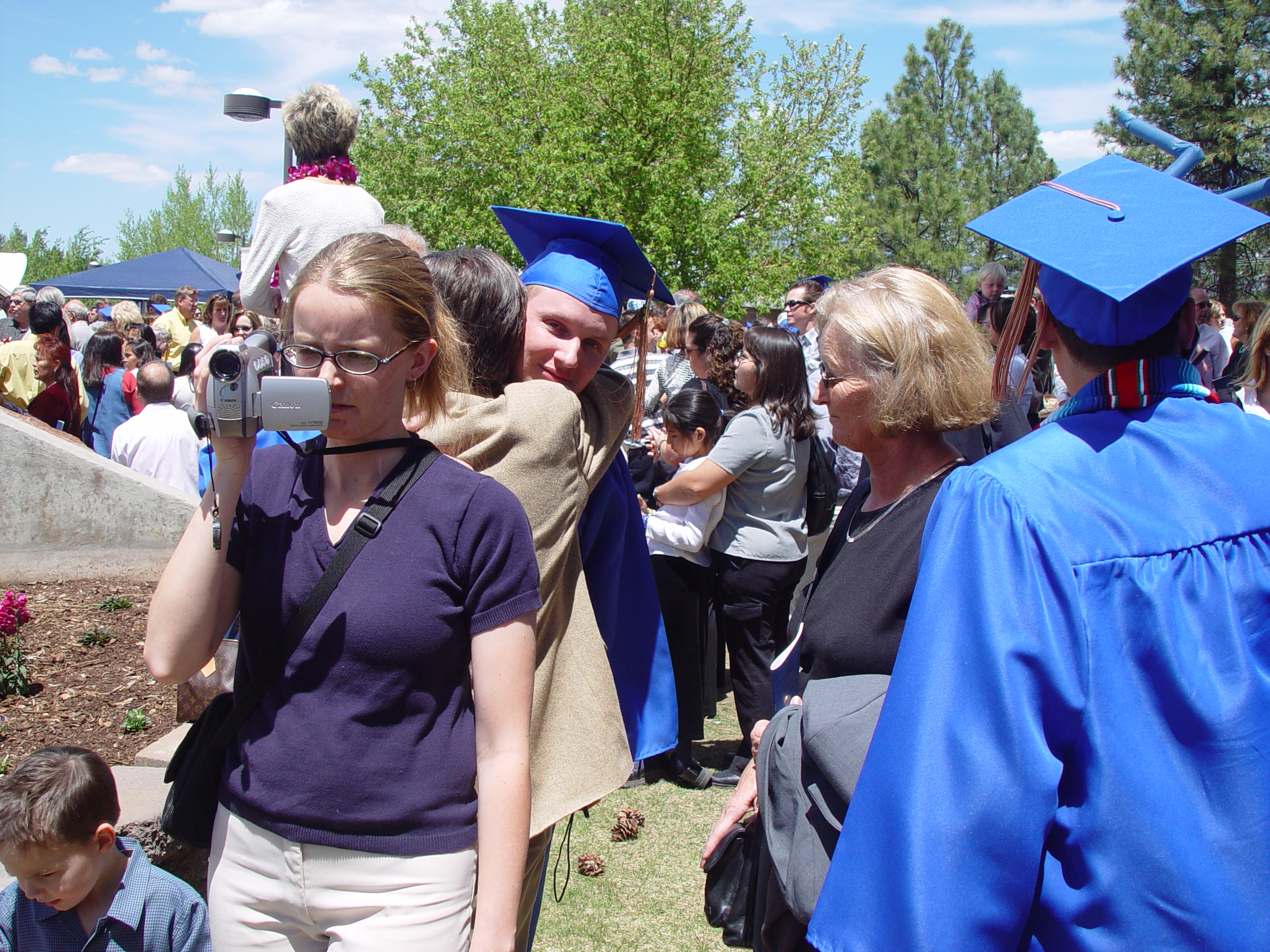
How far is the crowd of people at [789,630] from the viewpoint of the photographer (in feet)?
3.62

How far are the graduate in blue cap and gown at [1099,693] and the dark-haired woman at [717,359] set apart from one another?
403 cm

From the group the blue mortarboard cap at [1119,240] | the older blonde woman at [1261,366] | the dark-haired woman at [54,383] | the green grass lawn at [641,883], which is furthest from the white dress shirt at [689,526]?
the dark-haired woman at [54,383]

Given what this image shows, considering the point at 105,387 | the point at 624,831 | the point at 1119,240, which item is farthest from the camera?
the point at 105,387

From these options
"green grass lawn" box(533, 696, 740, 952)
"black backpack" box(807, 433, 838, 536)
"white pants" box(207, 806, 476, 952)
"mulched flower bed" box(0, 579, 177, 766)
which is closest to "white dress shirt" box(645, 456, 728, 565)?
"black backpack" box(807, 433, 838, 536)

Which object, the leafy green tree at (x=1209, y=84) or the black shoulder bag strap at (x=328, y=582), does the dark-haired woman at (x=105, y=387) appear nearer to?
the black shoulder bag strap at (x=328, y=582)

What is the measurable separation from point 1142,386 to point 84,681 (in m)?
4.77

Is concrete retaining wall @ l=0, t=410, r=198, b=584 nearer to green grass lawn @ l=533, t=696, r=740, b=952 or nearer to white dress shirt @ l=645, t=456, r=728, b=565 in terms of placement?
white dress shirt @ l=645, t=456, r=728, b=565

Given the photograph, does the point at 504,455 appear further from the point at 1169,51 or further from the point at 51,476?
the point at 1169,51

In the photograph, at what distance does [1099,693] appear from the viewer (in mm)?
1104

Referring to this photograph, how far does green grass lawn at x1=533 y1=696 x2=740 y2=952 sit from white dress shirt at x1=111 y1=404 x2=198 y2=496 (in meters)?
3.89

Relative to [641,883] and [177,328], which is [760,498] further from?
[177,328]

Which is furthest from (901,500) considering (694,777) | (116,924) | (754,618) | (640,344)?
(694,777)

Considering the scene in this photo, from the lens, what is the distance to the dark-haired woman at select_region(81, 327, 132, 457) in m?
Answer: 8.15

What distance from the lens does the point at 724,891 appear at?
2039mm
